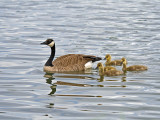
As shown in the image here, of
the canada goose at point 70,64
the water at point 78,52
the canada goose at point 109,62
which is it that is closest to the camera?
the water at point 78,52

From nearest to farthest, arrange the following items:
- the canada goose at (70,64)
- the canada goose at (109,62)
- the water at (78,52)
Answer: the water at (78,52) < the canada goose at (70,64) < the canada goose at (109,62)

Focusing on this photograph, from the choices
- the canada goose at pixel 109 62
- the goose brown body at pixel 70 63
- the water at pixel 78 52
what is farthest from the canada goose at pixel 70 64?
the canada goose at pixel 109 62

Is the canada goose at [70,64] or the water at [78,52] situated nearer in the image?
the water at [78,52]

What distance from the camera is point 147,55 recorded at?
18.1 metres

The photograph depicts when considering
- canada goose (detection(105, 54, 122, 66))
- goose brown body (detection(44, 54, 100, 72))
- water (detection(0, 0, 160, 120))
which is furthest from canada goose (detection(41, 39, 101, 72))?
canada goose (detection(105, 54, 122, 66))

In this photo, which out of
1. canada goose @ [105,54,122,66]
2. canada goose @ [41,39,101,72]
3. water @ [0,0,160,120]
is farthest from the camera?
canada goose @ [105,54,122,66]

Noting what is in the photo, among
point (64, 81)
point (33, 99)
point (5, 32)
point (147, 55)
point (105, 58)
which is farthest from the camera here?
point (5, 32)

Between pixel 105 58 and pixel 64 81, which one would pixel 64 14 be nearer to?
pixel 105 58

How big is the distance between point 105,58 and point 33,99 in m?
5.49

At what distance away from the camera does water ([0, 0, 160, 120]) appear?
11.0m

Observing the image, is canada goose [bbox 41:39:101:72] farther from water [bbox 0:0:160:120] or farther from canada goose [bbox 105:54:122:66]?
canada goose [bbox 105:54:122:66]

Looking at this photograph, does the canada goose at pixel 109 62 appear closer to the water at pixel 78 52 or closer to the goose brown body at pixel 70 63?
the water at pixel 78 52

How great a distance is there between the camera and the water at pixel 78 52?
1103cm

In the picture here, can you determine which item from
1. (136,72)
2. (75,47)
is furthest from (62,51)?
(136,72)
